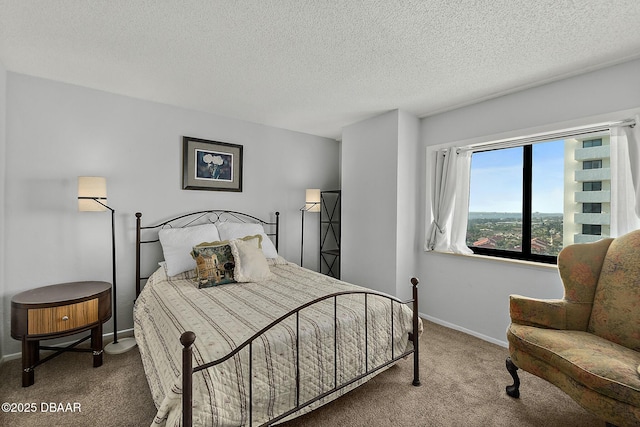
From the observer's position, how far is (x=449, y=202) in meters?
3.53

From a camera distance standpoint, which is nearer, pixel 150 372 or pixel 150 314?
pixel 150 372

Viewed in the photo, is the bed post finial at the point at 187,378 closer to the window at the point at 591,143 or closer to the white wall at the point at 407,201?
the white wall at the point at 407,201

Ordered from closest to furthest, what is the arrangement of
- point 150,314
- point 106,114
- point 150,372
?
point 150,372
point 150,314
point 106,114

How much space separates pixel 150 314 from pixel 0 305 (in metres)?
1.43

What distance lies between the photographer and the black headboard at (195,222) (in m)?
3.16

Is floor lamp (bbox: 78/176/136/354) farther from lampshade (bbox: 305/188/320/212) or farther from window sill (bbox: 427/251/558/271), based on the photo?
window sill (bbox: 427/251/558/271)

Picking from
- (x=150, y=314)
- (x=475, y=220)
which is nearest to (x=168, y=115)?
(x=150, y=314)

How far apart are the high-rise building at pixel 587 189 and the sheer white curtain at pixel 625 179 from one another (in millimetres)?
199

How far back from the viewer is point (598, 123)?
8.09 ft

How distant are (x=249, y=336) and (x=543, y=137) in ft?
10.4

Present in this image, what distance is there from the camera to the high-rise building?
2.61 m

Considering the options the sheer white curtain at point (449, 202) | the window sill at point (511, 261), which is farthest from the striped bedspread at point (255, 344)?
the sheer white curtain at point (449, 202)

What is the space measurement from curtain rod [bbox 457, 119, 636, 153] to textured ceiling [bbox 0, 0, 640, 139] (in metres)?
0.49

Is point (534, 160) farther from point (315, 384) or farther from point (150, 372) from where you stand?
point (150, 372)
